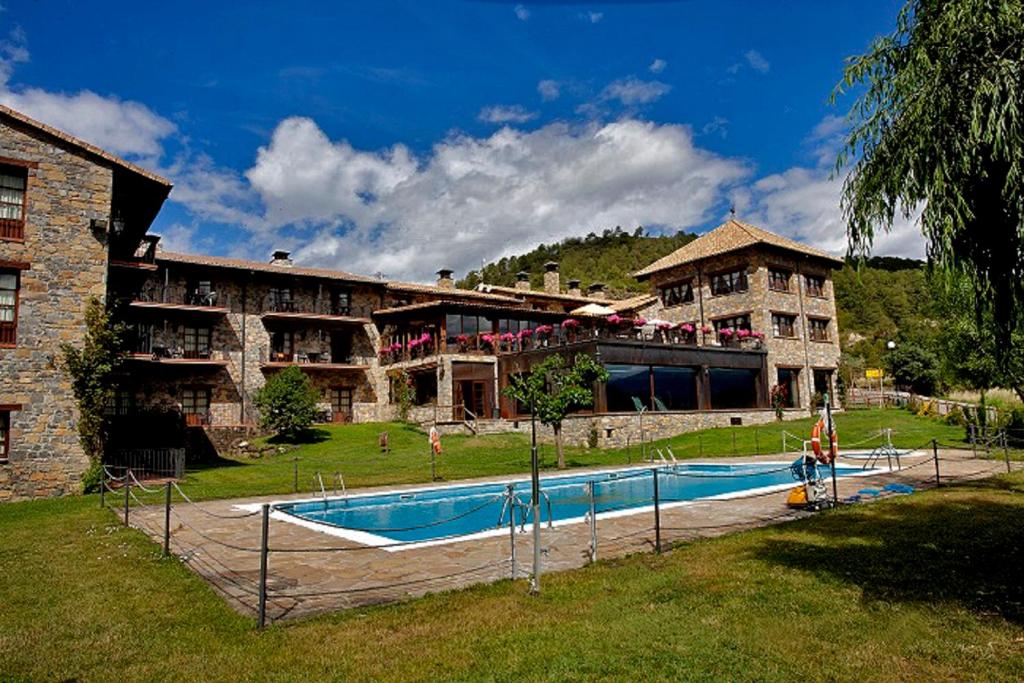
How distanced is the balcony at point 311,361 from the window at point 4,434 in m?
16.4

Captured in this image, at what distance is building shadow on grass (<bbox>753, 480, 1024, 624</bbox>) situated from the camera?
5.93m

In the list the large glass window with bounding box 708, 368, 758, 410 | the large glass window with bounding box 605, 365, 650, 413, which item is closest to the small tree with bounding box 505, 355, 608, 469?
the large glass window with bounding box 605, 365, 650, 413

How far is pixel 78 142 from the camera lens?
17.7m

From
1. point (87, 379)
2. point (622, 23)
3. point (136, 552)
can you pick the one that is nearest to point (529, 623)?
point (136, 552)

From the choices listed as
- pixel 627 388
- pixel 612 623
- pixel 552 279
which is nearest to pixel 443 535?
pixel 612 623

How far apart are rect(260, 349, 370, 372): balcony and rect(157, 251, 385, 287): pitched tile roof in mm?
4248

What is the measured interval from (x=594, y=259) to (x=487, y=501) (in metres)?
73.3

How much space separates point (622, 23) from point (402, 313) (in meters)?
24.1

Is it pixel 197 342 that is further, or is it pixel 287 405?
pixel 197 342

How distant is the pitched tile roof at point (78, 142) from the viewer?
55.6 ft

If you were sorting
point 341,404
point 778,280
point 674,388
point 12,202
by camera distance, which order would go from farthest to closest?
point 341,404 → point 778,280 → point 674,388 → point 12,202

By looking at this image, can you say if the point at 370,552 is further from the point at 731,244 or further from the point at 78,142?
the point at 731,244

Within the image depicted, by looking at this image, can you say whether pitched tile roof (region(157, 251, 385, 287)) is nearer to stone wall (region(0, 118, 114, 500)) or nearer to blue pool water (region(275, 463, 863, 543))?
stone wall (region(0, 118, 114, 500))

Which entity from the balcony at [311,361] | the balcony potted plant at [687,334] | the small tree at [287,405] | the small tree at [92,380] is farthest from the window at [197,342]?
the balcony potted plant at [687,334]
